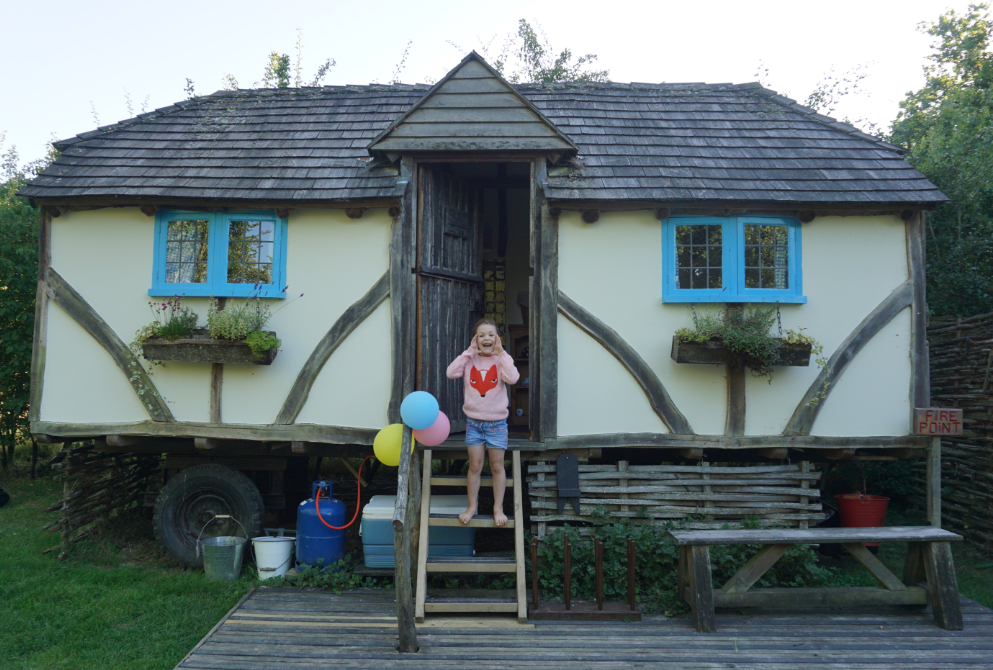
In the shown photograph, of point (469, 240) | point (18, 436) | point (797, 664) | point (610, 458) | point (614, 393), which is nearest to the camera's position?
point (797, 664)

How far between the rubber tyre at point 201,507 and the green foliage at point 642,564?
3.08 meters

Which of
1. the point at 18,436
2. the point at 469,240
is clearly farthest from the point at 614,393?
the point at 18,436

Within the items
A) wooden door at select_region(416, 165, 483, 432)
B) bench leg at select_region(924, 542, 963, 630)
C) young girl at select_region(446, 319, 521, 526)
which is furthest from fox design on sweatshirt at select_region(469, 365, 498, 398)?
bench leg at select_region(924, 542, 963, 630)

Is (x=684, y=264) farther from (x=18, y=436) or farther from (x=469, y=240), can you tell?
(x=18, y=436)

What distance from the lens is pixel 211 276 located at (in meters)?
6.18

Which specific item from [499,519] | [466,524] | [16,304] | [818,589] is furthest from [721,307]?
[16,304]

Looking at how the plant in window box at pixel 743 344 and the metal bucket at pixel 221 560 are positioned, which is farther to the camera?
the metal bucket at pixel 221 560

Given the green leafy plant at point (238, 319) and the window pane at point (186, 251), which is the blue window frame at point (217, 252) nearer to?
the window pane at point (186, 251)

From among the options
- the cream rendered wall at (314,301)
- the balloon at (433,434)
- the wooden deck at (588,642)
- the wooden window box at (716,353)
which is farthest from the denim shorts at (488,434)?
the wooden window box at (716,353)

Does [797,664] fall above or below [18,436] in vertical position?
below

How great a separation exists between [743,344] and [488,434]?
241 centimetres

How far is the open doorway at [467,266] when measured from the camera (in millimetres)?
6289

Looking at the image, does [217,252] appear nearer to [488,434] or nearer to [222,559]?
[222,559]

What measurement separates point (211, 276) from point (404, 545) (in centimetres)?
345
